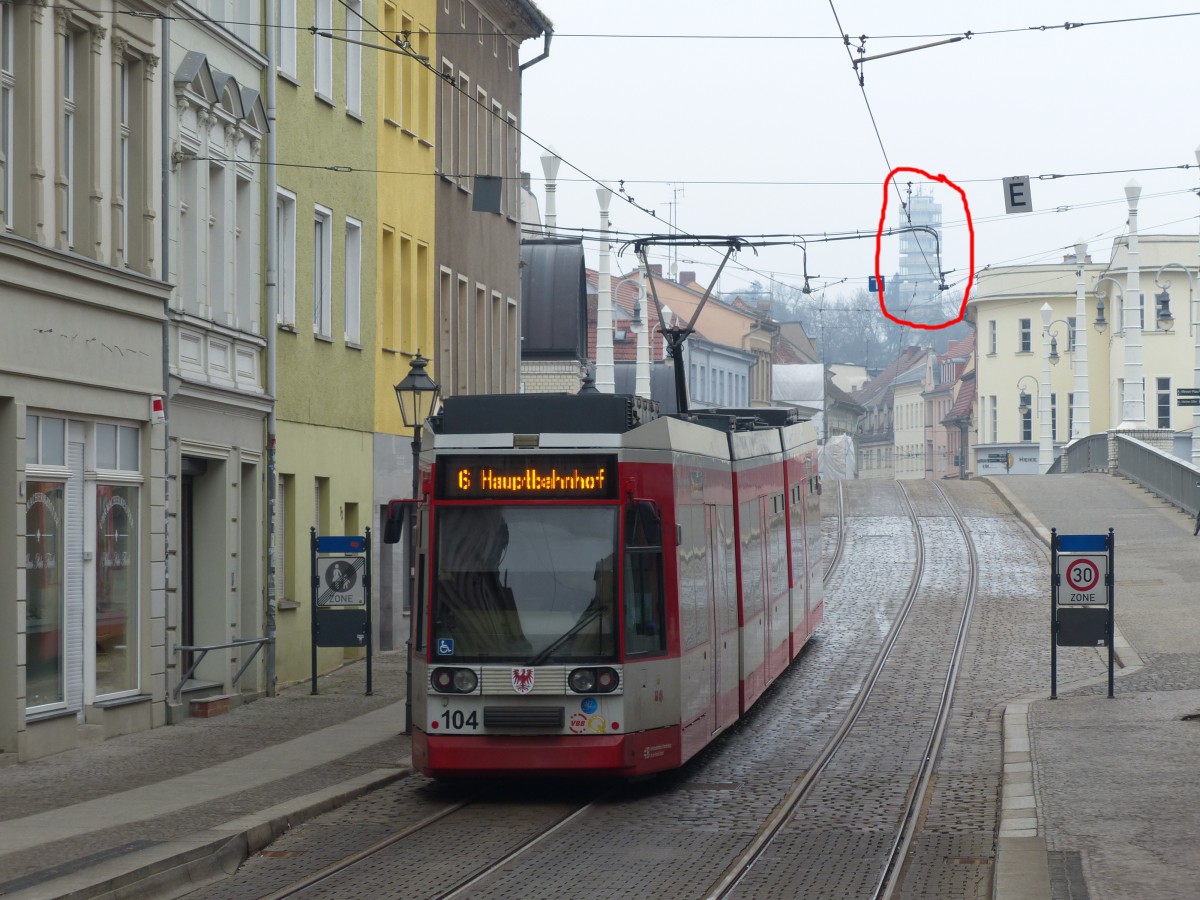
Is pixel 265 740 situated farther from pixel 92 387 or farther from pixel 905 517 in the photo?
pixel 905 517

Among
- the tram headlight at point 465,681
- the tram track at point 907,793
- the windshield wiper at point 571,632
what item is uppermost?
the windshield wiper at point 571,632

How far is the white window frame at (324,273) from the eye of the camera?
94.6ft

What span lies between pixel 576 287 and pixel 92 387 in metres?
38.5

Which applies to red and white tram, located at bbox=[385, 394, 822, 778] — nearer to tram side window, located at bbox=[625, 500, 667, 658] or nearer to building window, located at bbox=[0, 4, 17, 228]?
tram side window, located at bbox=[625, 500, 667, 658]

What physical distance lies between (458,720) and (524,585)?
1095 mm

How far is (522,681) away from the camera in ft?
48.2

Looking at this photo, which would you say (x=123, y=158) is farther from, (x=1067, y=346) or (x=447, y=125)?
(x=1067, y=346)

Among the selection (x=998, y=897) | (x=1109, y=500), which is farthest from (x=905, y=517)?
(x=998, y=897)

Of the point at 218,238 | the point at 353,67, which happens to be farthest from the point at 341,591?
the point at 353,67

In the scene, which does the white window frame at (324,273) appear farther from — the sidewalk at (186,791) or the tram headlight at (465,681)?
the tram headlight at (465,681)

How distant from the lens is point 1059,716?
19.9 meters

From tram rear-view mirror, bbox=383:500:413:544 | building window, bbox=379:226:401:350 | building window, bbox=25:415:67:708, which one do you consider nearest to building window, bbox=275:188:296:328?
building window, bbox=379:226:401:350

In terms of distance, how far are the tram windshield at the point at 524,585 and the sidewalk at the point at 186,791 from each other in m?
1.63

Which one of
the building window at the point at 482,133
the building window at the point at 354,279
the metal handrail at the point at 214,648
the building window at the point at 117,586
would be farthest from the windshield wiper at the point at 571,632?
the building window at the point at 482,133
